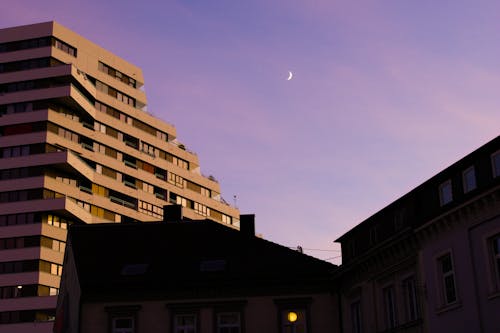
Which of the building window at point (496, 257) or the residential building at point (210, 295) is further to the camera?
the residential building at point (210, 295)

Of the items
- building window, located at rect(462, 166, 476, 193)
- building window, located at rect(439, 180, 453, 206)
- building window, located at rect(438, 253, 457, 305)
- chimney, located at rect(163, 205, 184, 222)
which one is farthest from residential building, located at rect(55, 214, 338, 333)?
building window, located at rect(462, 166, 476, 193)

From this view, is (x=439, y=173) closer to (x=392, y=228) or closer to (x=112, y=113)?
(x=392, y=228)

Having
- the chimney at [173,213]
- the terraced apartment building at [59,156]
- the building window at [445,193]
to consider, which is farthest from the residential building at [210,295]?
the terraced apartment building at [59,156]

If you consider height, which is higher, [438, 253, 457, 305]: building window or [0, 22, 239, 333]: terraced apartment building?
[0, 22, 239, 333]: terraced apartment building

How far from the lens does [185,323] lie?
1802 inches

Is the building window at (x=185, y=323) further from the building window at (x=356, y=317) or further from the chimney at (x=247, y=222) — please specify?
the building window at (x=356, y=317)

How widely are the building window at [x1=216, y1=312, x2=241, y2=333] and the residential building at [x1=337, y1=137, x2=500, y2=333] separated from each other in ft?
21.6

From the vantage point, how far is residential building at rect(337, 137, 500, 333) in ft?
97.9

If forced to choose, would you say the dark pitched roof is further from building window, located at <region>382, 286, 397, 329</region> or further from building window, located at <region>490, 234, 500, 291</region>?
building window, located at <region>490, 234, 500, 291</region>

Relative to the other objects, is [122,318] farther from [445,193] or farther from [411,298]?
[445,193]

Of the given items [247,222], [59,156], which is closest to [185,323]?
[247,222]

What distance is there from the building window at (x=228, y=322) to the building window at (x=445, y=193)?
16241 millimetres

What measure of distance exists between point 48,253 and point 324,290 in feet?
201

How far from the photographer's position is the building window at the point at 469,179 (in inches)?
1206
